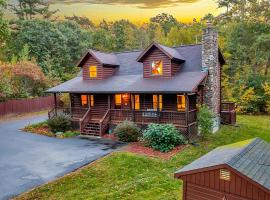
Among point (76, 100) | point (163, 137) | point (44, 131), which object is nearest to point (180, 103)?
point (163, 137)

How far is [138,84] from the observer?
20.7 metres

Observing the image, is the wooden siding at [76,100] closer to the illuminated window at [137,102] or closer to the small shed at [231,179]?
the illuminated window at [137,102]

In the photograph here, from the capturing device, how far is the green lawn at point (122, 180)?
10.9 meters

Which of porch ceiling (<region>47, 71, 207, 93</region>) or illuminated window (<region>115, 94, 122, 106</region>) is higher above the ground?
porch ceiling (<region>47, 71, 207, 93</region>)

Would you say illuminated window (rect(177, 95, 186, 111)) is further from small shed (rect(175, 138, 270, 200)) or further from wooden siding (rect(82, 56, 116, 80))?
small shed (rect(175, 138, 270, 200))

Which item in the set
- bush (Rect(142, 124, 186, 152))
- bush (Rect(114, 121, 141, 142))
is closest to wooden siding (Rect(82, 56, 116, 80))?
bush (Rect(114, 121, 141, 142))

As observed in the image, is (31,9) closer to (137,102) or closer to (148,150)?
(137,102)

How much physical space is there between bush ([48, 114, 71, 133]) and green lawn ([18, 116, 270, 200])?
8023 millimetres

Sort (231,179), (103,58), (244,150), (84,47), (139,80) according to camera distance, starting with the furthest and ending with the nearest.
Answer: (84,47), (103,58), (139,80), (244,150), (231,179)

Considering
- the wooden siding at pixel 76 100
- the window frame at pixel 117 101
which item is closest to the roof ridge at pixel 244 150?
the window frame at pixel 117 101

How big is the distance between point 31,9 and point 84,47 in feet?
49.2

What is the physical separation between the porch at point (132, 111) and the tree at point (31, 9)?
3642 centimetres

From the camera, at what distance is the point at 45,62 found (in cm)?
4181

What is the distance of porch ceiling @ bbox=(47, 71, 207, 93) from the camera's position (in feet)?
Result: 60.2
